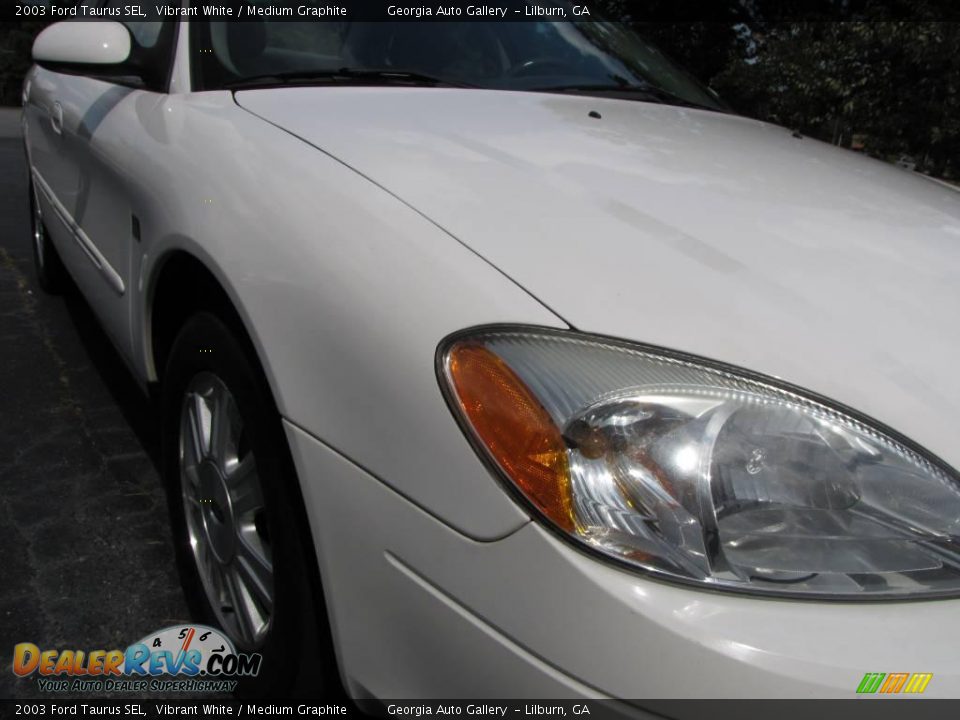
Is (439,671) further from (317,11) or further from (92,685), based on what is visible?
(317,11)

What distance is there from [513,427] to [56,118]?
250cm

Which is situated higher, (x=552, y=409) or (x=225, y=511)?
(x=552, y=409)

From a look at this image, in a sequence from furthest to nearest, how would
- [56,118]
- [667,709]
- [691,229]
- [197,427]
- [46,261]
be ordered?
[46,261] → [56,118] → [197,427] → [691,229] → [667,709]

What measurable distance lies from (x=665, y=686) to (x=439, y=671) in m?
0.30

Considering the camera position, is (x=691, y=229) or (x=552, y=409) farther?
(x=691, y=229)

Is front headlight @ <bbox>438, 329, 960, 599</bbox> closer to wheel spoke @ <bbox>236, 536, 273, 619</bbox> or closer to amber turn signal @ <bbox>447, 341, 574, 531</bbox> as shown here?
amber turn signal @ <bbox>447, 341, 574, 531</bbox>

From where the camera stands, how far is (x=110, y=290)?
2.16m

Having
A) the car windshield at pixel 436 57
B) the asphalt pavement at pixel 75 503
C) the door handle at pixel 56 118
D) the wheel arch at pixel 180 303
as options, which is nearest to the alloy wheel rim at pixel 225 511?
the wheel arch at pixel 180 303

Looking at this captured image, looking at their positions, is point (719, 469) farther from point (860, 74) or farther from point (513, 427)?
point (860, 74)

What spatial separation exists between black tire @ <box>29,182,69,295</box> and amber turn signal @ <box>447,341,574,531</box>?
337 cm

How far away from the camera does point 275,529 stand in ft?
4.37

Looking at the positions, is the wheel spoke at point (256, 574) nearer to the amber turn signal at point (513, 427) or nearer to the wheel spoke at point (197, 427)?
the wheel spoke at point (197, 427)

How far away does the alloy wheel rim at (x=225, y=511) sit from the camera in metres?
1.48

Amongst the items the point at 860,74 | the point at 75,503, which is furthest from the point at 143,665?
the point at 860,74
